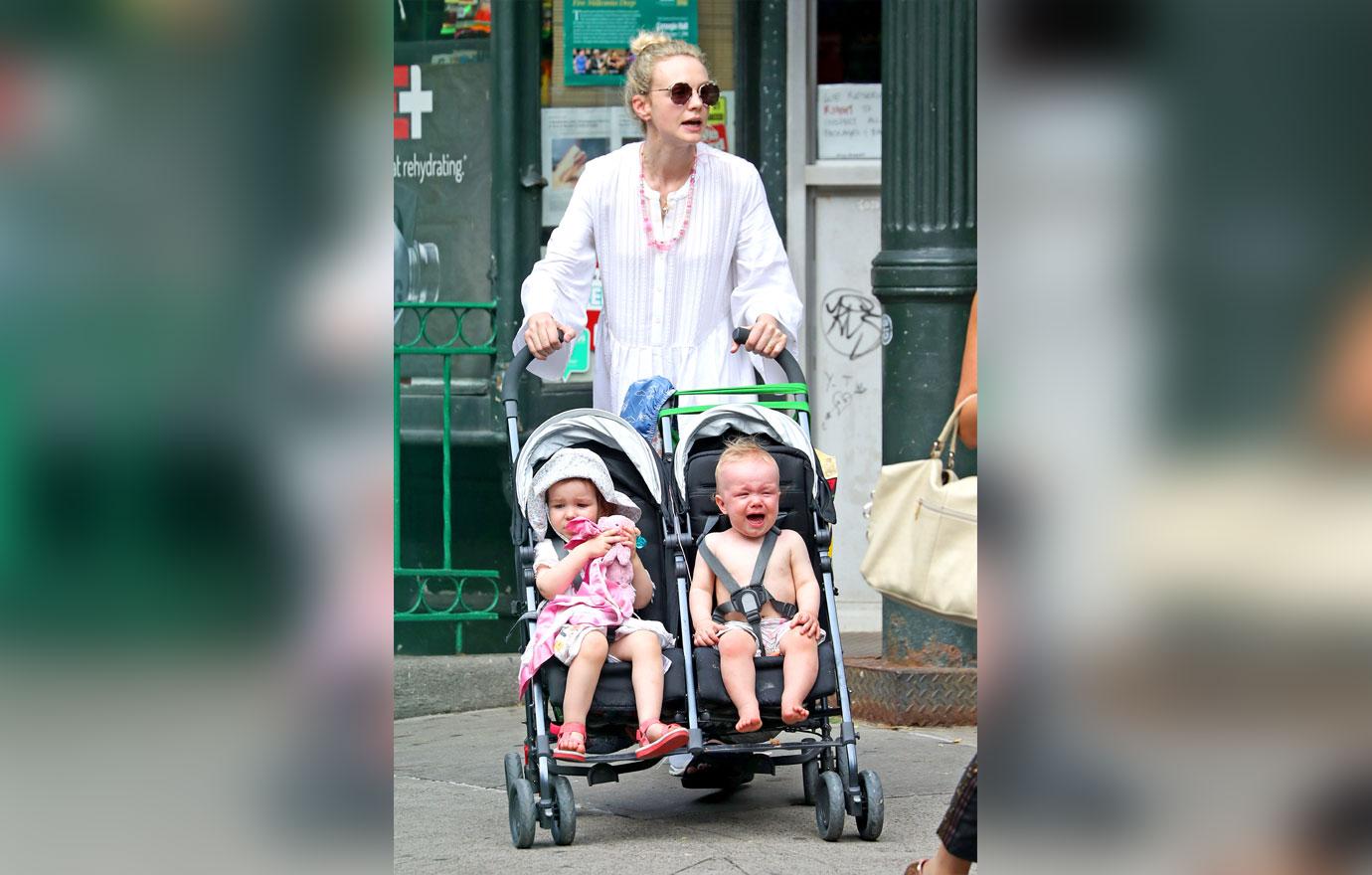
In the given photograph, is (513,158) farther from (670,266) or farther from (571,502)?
(571,502)

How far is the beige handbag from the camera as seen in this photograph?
528 cm

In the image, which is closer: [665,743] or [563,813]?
[665,743]

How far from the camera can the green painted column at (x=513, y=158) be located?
811 centimetres

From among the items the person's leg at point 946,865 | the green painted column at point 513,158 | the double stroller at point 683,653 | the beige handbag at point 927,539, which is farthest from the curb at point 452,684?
the person's leg at point 946,865

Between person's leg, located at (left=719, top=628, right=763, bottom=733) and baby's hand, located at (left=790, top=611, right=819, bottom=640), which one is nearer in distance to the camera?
person's leg, located at (left=719, top=628, right=763, bottom=733)

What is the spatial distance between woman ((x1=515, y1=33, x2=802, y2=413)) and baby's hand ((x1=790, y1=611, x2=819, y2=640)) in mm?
865

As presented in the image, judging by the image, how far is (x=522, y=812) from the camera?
15.9 ft

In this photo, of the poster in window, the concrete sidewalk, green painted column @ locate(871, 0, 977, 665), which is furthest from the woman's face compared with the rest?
the poster in window

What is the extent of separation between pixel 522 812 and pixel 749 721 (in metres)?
0.64

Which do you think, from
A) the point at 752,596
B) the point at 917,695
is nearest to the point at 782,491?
the point at 752,596

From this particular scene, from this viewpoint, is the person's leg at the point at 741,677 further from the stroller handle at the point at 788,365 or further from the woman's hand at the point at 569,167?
the woman's hand at the point at 569,167

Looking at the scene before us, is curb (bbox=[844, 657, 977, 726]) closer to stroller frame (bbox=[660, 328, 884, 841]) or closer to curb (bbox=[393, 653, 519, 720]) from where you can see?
curb (bbox=[393, 653, 519, 720])
